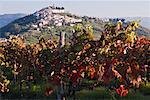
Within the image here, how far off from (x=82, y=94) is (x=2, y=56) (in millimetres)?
7921

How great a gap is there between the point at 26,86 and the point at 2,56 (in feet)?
11.3

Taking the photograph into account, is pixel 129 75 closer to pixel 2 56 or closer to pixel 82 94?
pixel 82 94

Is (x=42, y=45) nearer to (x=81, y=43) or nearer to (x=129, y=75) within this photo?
(x=81, y=43)

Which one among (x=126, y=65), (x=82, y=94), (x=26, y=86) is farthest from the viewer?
(x=26, y=86)

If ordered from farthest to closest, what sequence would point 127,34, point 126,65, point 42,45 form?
1. point 42,45
2. point 126,65
3. point 127,34

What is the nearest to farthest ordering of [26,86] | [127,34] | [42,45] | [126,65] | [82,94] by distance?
[127,34]
[126,65]
[42,45]
[82,94]
[26,86]

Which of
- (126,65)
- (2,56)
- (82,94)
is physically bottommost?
(82,94)

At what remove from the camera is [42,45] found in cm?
3088

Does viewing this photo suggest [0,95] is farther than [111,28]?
Yes

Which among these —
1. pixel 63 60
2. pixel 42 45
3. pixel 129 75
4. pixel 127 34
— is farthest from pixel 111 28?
pixel 42 45

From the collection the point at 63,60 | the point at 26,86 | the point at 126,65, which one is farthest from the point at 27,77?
the point at 126,65

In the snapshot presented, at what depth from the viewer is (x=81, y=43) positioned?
18.5m

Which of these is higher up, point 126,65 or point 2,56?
point 126,65

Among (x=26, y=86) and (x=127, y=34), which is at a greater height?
(x=127, y=34)
